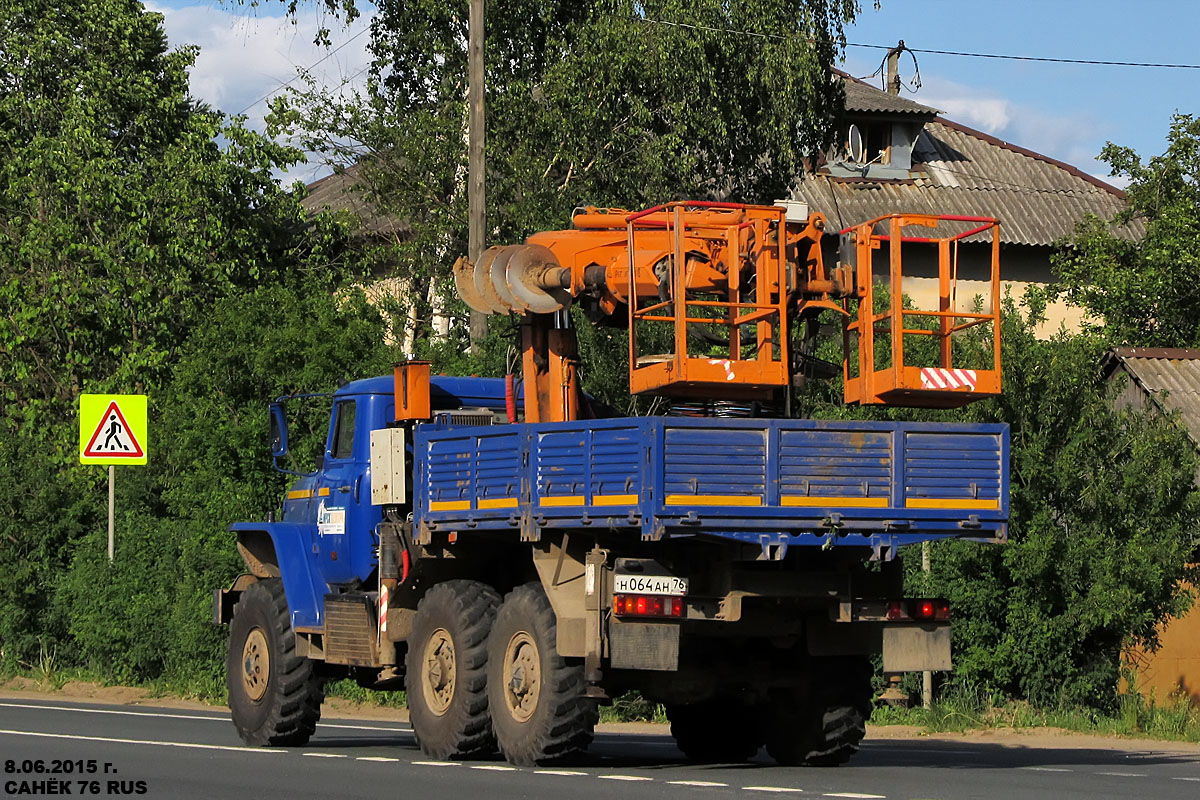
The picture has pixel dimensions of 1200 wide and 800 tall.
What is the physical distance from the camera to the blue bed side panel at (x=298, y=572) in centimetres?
1686

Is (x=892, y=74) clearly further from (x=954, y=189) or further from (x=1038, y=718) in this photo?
(x=1038, y=718)

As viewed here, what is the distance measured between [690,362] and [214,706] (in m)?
12.0

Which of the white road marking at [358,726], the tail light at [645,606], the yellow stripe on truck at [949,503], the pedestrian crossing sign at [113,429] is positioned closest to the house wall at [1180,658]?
the white road marking at [358,726]

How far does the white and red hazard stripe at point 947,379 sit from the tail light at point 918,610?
5.40ft

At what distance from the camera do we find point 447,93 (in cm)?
3359

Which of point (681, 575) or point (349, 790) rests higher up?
point (681, 575)

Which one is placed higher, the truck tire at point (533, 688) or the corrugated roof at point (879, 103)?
the corrugated roof at point (879, 103)

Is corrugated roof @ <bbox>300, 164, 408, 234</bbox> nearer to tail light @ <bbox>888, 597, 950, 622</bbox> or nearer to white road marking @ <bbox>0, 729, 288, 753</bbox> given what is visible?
white road marking @ <bbox>0, 729, 288, 753</bbox>

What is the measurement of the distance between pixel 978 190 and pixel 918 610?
110ft

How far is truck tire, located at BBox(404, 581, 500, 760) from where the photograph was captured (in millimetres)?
14422

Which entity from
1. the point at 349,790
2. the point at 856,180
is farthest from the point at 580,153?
the point at 349,790

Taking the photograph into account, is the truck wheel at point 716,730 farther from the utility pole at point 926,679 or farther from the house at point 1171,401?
the house at point 1171,401

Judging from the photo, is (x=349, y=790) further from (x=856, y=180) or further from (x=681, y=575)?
(x=856, y=180)

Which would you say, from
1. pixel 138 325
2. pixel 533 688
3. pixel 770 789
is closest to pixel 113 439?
pixel 138 325
